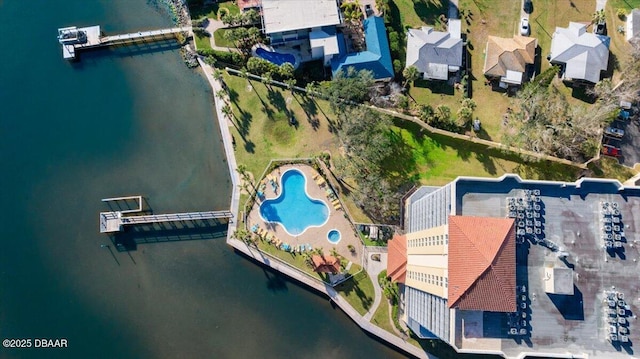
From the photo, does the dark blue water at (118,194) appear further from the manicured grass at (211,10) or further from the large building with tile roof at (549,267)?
the large building with tile roof at (549,267)

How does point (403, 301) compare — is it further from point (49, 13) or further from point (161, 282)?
point (49, 13)

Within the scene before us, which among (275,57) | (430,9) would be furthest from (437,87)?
(275,57)

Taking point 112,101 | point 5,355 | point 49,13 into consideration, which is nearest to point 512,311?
point 112,101

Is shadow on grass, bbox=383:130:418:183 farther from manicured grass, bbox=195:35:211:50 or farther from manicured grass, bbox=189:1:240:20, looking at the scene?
manicured grass, bbox=189:1:240:20

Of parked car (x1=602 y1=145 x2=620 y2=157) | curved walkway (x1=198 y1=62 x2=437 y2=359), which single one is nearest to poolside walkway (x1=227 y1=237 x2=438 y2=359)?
curved walkway (x1=198 y1=62 x2=437 y2=359)

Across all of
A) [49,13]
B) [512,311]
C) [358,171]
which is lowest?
[512,311]

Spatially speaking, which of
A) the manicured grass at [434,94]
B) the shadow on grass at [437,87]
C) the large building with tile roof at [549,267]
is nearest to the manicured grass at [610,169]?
the large building with tile roof at [549,267]
